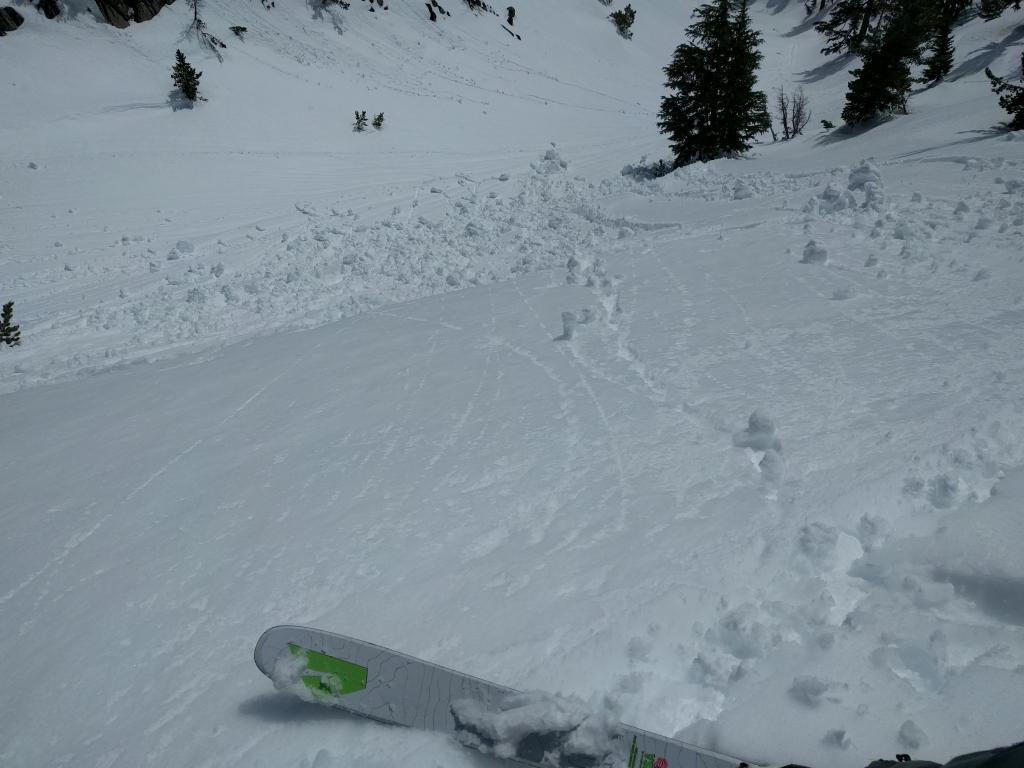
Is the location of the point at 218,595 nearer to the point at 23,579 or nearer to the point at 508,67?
the point at 23,579

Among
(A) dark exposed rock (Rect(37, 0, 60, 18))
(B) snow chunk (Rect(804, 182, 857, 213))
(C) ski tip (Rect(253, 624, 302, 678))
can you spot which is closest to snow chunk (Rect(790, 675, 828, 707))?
(C) ski tip (Rect(253, 624, 302, 678))

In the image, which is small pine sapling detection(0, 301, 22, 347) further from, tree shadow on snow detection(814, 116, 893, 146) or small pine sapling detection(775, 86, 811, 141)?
small pine sapling detection(775, 86, 811, 141)

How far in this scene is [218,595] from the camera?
322cm

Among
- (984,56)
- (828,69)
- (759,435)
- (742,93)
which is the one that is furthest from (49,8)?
(828,69)

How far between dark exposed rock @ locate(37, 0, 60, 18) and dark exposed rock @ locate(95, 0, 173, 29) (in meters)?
1.16

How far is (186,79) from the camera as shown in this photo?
1595cm

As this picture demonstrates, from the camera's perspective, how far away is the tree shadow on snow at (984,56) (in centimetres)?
1562

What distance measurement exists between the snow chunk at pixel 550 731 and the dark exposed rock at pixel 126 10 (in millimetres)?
23624

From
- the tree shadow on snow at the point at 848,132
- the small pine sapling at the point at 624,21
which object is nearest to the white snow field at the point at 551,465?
the tree shadow on snow at the point at 848,132

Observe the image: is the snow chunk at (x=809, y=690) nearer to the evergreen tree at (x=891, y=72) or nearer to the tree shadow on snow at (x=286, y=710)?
the tree shadow on snow at (x=286, y=710)

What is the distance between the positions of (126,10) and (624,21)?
2628cm

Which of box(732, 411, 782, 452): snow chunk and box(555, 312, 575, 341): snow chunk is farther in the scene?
box(555, 312, 575, 341): snow chunk

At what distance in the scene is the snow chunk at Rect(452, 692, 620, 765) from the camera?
2.20m

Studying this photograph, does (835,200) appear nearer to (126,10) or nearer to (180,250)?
(180,250)
